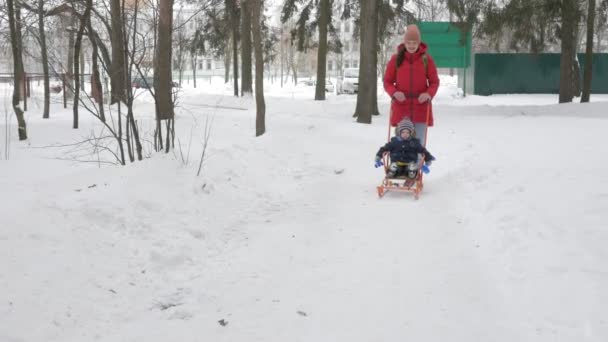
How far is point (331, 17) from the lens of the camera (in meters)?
24.5

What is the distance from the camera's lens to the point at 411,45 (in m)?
7.25

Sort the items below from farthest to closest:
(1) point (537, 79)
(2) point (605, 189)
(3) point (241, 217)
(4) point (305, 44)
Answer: (1) point (537, 79) → (4) point (305, 44) → (3) point (241, 217) → (2) point (605, 189)

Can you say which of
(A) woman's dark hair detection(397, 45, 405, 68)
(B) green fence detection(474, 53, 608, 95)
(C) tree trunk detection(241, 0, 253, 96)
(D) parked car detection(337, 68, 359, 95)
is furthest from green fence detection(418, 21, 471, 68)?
(A) woman's dark hair detection(397, 45, 405, 68)

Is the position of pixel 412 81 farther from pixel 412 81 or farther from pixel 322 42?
pixel 322 42

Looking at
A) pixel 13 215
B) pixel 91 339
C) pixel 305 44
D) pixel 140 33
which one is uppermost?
pixel 305 44

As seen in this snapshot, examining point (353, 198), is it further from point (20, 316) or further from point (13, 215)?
point (20, 316)

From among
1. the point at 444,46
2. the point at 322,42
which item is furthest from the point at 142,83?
the point at 444,46

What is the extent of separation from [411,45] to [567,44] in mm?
13144

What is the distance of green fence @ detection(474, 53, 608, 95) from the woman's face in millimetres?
24281

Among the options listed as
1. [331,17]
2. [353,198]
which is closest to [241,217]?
[353,198]

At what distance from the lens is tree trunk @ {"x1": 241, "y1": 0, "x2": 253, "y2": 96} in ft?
76.4

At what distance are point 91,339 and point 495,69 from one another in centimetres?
2996

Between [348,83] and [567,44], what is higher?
[567,44]

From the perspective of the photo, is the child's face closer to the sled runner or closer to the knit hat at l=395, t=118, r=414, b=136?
the knit hat at l=395, t=118, r=414, b=136
